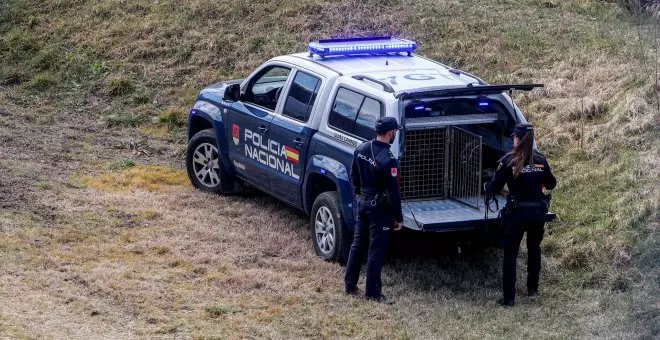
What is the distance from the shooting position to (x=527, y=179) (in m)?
8.70

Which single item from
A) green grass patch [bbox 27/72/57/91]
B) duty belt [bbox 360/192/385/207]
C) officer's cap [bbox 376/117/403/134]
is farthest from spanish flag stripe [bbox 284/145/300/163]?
green grass patch [bbox 27/72/57/91]

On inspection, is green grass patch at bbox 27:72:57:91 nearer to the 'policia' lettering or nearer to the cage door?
the 'policia' lettering

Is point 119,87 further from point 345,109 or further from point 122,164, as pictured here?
point 345,109

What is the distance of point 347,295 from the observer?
9.01 m

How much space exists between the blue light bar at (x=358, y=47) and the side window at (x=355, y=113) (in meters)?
0.74

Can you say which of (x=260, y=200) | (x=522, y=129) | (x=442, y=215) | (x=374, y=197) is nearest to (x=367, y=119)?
(x=374, y=197)

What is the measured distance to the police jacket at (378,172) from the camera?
8.67m

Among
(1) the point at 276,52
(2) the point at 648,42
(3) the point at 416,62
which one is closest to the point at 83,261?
(3) the point at 416,62

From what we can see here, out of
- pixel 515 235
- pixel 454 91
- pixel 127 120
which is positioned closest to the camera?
pixel 515 235

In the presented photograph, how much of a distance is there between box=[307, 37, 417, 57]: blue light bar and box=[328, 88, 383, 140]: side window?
2.42 feet

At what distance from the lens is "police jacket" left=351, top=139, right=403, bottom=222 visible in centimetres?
867

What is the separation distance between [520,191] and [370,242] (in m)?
1.30

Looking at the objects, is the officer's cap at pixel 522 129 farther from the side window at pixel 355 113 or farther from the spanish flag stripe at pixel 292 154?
the spanish flag stripe at pixel 292 154

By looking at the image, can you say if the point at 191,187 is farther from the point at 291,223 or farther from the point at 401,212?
the point at 401,212
